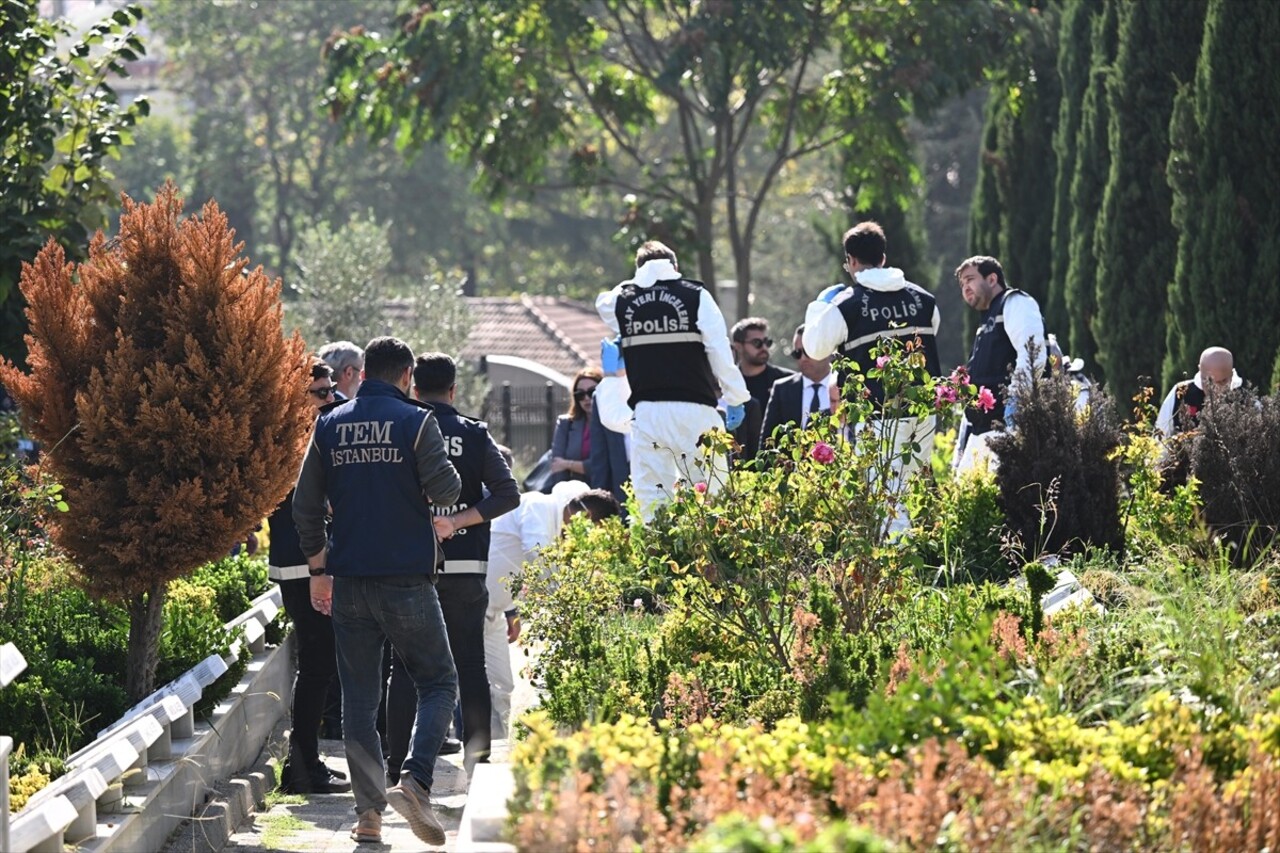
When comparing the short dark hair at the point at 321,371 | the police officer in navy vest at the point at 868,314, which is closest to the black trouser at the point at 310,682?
the short dark hair at the point at 321,371

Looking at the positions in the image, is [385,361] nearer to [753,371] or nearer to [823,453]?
[823,453]

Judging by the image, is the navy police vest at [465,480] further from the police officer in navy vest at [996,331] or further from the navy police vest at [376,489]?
the police officer in navy vest at [996,331]

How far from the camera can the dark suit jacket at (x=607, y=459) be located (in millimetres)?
13461

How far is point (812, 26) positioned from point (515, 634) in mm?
11622

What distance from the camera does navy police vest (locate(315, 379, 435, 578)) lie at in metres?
7.50

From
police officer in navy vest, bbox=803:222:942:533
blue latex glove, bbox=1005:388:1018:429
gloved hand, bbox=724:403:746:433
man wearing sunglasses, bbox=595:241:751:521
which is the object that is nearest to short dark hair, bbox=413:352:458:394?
man wearing sunglasses, bbox=595:241:751:521

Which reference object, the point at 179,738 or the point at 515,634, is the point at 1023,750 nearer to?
the point at 179,738

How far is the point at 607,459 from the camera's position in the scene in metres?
13.5

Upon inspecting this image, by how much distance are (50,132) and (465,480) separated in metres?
4.30

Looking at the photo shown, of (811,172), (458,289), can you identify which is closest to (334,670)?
(458,289)

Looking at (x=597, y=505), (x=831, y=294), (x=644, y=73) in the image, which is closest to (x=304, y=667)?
(x=597, y=505)

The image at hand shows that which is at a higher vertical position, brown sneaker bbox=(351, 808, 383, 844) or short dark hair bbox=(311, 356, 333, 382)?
short dark hair bbox=(311, 356, 333, 382)

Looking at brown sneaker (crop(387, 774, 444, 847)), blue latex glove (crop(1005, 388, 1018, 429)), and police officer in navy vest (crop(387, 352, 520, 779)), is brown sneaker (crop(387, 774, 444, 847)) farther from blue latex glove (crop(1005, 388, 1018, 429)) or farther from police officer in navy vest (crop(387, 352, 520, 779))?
blue latex glove (crop(1005, 388, 1018, 429))

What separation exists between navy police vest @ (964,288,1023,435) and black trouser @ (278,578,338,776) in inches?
162
